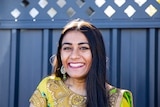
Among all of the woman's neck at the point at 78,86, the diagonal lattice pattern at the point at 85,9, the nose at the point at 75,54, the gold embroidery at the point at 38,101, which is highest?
the diagonal lattice pattern at the point at 85,9

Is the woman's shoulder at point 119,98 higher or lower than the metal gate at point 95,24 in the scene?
lower

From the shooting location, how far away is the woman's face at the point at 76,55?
6.97ft

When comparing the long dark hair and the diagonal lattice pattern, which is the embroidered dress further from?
the diagonal lattice pattern

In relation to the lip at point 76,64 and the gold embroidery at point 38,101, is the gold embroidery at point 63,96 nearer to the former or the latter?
the gold embroidery at point 38,101

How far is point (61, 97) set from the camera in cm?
220

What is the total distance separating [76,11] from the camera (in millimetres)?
2783

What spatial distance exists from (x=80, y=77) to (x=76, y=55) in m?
0.14

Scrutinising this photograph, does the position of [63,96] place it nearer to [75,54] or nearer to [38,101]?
[38,101]

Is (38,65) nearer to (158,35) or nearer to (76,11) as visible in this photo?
(76,11)

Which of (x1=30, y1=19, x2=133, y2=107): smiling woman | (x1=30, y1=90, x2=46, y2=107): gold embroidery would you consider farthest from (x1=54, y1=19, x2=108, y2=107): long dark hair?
(x1=30, y1=90, x2=46, y2=107): gold embroidery

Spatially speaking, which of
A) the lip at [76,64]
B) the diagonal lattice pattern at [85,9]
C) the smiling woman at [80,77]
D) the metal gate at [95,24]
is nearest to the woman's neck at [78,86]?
the smiling woman at [80,77]

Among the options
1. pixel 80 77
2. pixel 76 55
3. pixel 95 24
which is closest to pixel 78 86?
pixel 80 77

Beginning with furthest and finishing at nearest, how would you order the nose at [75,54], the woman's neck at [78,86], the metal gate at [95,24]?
the metal gate at [95,24] → the woman's neck at [78,86] → the nose at [75,54]

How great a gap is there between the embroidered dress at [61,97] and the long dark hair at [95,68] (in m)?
0.05
